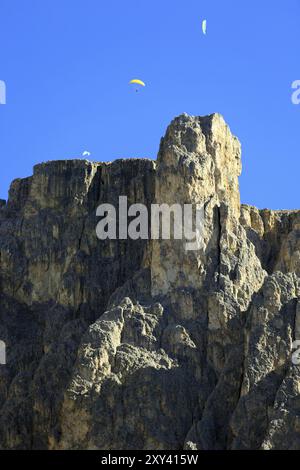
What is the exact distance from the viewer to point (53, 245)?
148 metres

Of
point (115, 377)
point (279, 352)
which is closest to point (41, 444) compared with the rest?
point (115, 377)

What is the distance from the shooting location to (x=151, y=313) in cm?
13500

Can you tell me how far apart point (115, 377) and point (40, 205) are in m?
22.3

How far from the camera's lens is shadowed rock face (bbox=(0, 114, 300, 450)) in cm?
12875

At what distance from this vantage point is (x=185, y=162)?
137m

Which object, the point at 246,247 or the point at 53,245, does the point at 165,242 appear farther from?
the point at 53,245

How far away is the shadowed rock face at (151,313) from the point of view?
12875 cm
